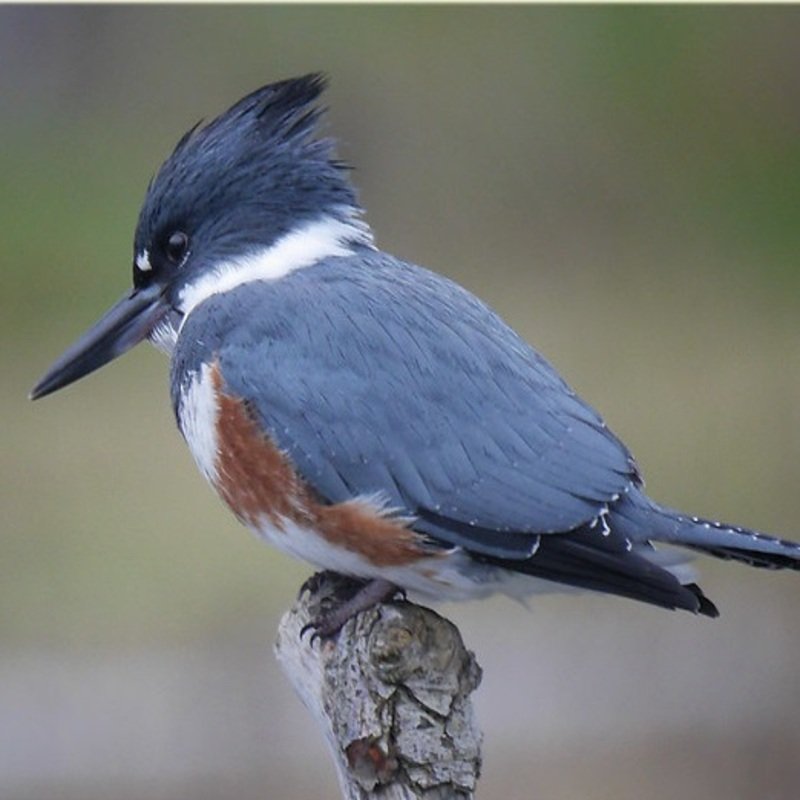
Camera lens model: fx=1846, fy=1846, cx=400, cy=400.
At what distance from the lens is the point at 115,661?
329cm

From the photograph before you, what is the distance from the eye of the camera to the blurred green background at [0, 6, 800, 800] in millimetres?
3084

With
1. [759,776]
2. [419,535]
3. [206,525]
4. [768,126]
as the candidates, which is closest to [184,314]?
[419,535]

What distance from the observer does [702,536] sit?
5.28 feet

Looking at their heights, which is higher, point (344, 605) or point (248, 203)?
point (248, 203)

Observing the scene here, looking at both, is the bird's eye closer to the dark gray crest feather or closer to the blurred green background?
the dark gray crest feather

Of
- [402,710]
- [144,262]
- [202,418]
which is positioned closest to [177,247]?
[144,262]

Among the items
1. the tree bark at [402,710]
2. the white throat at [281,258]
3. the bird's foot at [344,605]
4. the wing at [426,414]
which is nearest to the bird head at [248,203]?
the white throat at [281,258]

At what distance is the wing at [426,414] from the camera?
161 centimetres

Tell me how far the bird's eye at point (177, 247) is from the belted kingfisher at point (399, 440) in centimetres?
4

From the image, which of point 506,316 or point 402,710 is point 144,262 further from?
point 506,316

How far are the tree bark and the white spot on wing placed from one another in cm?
25

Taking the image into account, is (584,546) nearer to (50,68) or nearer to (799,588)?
(799,588)

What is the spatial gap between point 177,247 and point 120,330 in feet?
0.36

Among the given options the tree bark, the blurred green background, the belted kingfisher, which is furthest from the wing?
the blurred green background
